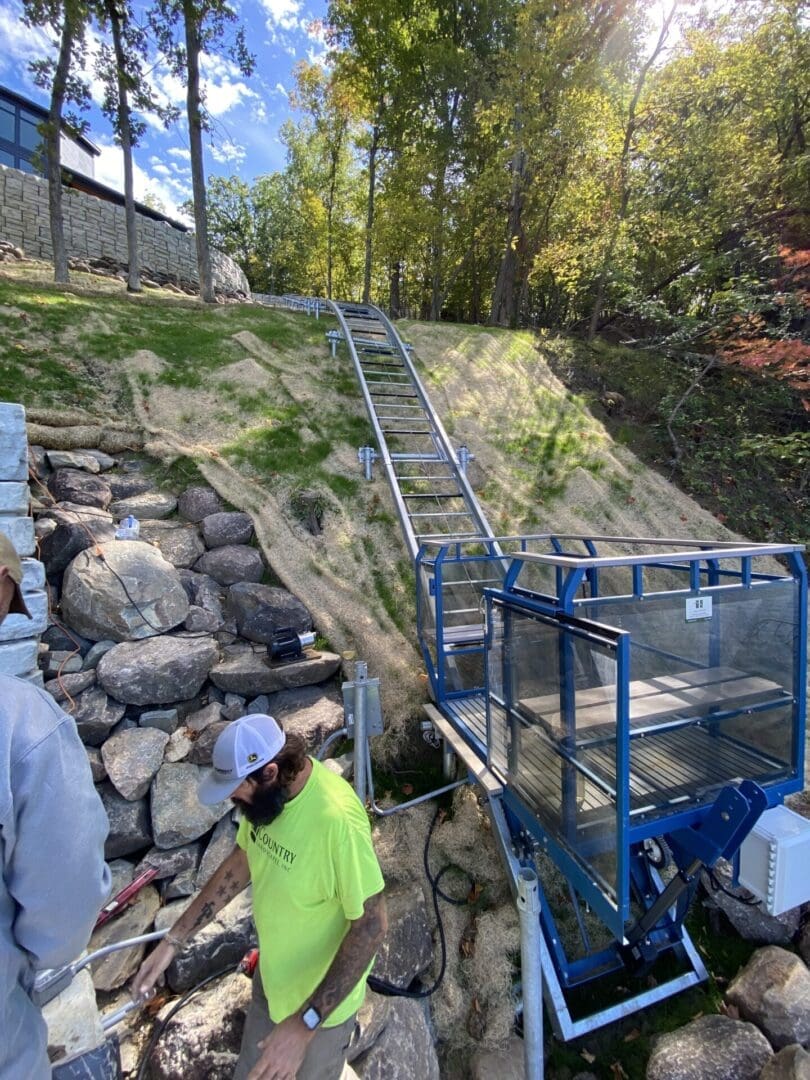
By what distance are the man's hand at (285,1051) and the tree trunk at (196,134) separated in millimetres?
13070

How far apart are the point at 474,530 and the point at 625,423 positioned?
4.40m

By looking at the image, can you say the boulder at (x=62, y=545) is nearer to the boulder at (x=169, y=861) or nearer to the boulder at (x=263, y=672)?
the boulder at (x=263, y=672)

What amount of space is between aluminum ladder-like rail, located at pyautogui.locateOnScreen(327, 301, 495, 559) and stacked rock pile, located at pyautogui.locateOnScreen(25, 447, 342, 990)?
1.71m

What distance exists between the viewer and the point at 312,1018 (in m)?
1.82

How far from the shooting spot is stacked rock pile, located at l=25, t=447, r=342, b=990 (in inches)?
133

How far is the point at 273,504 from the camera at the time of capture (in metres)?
5.74

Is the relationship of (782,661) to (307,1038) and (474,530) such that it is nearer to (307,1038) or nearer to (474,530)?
(307,1038)

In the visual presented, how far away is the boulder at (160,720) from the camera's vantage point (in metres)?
3.85

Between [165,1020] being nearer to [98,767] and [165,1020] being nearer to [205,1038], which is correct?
[205,1038]

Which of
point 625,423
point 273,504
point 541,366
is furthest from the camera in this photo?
point 541,366

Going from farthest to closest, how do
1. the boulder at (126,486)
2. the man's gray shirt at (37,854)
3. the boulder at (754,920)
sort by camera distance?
the boulder at (126,486)
the boulder at (754,920)
the man's gray shirt at (37,854)

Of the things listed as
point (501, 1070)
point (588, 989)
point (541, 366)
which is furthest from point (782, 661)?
point (541, 366)

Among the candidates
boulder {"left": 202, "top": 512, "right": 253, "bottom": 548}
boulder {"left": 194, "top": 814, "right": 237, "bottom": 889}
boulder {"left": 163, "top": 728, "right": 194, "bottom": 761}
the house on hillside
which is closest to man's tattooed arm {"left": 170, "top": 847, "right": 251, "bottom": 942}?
boulder {"left": 194, "top": 814, "right": 237, "bottom": 889}

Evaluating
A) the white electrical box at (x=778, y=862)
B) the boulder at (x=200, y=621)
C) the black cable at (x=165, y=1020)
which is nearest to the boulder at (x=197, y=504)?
the boulder at (x=200, y=621)
